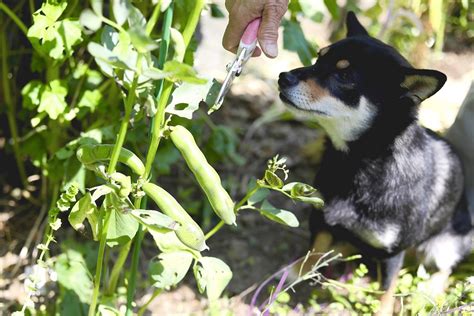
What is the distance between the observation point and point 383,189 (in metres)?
2.29

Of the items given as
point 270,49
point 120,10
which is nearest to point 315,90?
point 270,49

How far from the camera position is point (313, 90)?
217 centimetres

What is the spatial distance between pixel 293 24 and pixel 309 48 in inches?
4.1

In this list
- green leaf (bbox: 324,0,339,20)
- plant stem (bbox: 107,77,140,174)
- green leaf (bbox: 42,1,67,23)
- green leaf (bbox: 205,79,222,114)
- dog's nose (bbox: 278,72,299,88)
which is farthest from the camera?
green leaf (bbox: 324,0,339,20)

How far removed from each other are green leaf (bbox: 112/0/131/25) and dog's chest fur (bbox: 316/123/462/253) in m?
1.19

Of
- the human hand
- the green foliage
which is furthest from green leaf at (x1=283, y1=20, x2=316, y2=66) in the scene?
the human hand

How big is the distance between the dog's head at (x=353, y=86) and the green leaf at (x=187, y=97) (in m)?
0.64

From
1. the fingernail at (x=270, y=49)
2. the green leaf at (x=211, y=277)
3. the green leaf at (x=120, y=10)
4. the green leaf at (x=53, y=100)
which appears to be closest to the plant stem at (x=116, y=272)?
the green leaf at (x=211, y=277)

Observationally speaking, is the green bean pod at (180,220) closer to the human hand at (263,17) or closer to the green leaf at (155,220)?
the green leaf at (155,220)

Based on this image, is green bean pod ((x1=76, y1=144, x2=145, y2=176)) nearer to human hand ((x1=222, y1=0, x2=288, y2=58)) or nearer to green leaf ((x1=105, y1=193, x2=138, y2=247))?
green leaf ((x1=105, y1=193, x2=138, y2=247))

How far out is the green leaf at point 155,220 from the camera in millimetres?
1399

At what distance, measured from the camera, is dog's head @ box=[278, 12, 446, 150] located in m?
2.17

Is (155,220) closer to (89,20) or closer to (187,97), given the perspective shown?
(187,97)

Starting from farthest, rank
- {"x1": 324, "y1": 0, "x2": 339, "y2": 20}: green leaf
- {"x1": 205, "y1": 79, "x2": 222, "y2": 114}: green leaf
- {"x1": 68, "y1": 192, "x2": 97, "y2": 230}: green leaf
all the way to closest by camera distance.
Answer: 1. {"x1": 324, "y1": 0, "x2": 339, "y2": 20}: green leaf
2. {"x1": 205, "y1": 79, "x2": 222, "y2": 114}: green leaf
3. {"x1": 68, "y1": 192, "x2": 97, "y2": 230}: green leaf
